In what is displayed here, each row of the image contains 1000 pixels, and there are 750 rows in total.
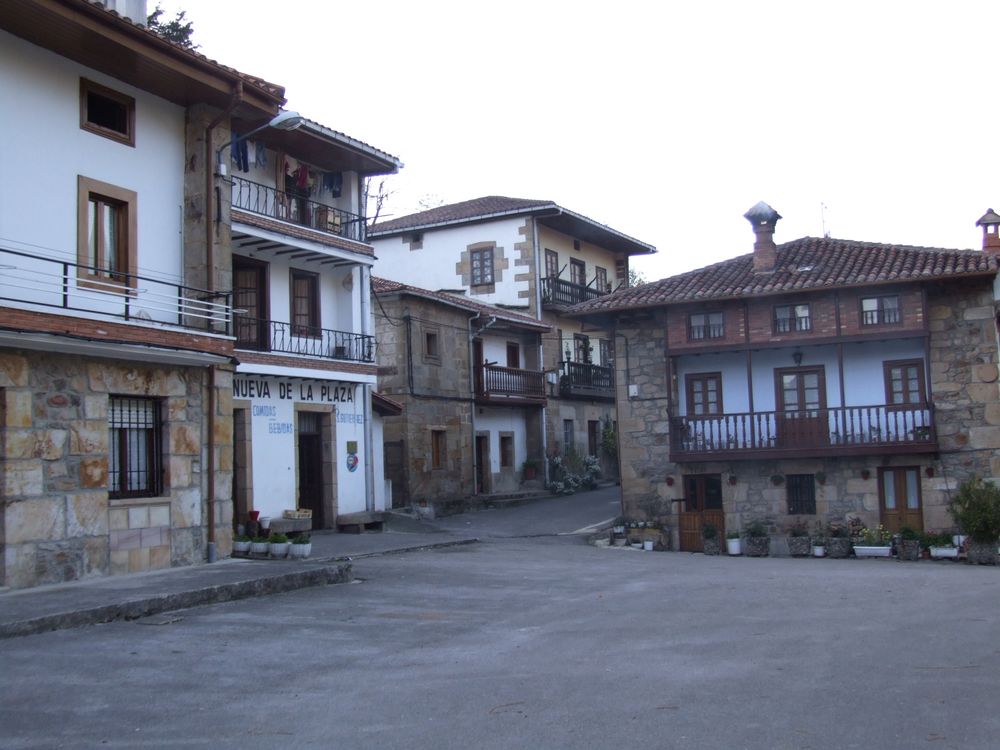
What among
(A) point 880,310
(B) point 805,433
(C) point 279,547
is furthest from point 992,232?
(C) point 279,547

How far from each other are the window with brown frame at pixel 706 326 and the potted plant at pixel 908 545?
579 cm

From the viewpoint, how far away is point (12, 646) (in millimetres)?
9117

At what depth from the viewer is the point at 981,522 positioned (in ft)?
65.1

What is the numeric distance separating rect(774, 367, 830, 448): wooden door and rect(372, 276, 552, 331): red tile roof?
358 inches

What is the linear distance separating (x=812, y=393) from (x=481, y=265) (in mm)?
14316

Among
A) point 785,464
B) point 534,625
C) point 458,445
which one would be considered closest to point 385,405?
point 458,445

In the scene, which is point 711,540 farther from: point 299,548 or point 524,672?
point 524,672

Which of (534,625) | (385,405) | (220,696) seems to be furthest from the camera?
(385,405)

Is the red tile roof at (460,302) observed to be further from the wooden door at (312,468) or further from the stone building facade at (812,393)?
the wooden door at (312,468)

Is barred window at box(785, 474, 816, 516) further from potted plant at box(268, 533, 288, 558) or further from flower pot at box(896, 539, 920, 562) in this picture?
potted plant at box(268, 533, 288, 558)

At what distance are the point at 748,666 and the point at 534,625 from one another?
2885 mm

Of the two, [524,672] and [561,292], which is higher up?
[561,292]

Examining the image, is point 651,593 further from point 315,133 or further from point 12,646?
point 315,133

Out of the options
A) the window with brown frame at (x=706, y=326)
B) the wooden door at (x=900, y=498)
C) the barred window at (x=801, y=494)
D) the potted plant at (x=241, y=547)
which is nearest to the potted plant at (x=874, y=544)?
the wooden door at (x=900, y=498)
